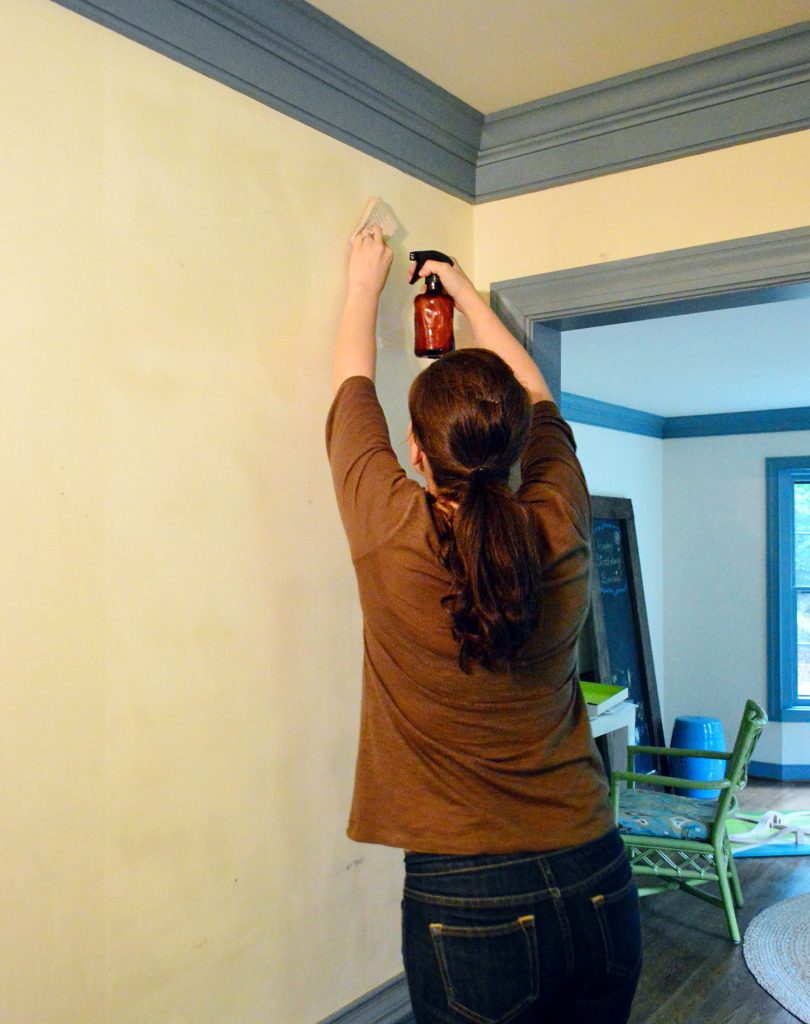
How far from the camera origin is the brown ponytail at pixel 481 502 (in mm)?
1219

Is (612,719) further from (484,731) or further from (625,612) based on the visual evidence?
(484,731)

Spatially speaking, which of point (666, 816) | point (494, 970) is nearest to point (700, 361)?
point (666, 816)

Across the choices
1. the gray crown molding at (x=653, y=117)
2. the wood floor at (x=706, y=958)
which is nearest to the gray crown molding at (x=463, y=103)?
the gray crown molding at (x=653, y=117)

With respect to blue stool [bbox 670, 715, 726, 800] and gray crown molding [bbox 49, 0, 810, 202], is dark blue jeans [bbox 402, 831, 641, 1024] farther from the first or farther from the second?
blue stool [bbox 670, 715, 726, 800]

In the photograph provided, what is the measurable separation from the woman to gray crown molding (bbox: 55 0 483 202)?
86 centimetres

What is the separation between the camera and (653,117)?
2.21 meters

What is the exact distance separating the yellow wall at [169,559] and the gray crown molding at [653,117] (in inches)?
18.1

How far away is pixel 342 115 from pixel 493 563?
1267 mm

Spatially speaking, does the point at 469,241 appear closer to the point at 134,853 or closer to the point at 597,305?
the point at 597,305

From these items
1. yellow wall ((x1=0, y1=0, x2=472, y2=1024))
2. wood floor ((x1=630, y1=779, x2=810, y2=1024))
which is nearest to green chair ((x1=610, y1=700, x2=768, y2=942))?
wood floor ((x1=630, y1=779, x2=810, y2=1024))

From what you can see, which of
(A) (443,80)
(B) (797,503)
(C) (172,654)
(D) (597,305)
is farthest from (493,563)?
(B) (797,503)

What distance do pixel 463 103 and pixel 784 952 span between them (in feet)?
11.2

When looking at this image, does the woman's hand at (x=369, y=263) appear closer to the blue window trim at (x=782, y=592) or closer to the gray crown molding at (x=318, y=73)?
the gray crown molding at (x=318, y=73)

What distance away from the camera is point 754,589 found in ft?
24.3
